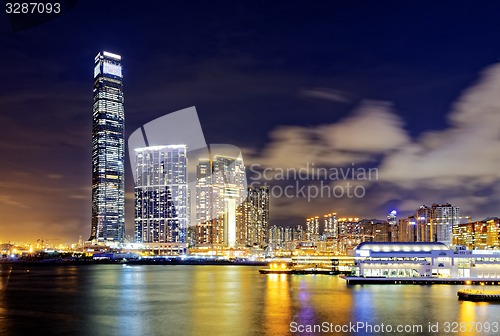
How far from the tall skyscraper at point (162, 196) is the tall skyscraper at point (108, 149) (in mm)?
4227

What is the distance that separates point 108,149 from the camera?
Result: 11450 centimetres

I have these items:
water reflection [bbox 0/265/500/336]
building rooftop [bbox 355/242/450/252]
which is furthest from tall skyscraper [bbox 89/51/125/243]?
building rooftop [bbox 355/242/450/252]

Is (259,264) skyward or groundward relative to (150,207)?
groundward

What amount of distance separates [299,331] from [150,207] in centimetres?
10107

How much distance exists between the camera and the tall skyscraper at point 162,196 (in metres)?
114

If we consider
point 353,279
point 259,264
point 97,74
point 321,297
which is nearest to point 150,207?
point 97,74

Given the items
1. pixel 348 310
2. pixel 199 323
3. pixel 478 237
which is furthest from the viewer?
pixel 478 237

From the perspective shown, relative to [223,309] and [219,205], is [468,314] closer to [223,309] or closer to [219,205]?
[223,309]

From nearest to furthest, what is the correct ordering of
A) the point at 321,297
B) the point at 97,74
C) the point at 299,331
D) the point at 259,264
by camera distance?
1. the point at 299,331
2. the point at 321,297
3. the point at 259,264
4. the point at 97,74

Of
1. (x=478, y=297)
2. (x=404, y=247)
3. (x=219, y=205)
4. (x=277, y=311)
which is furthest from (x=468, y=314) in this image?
(x=219, y=205)

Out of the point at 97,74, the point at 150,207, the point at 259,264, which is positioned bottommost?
the point at 259,264

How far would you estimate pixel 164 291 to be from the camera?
32625mm

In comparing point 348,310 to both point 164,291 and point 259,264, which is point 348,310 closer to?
point 164,291

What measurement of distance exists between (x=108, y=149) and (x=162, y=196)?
570 inches
